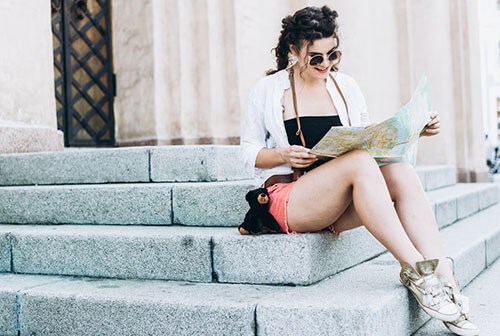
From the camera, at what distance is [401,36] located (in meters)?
10.6

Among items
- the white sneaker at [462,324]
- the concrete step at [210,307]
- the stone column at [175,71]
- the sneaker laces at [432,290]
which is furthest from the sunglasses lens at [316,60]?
the stone column at [175,71]

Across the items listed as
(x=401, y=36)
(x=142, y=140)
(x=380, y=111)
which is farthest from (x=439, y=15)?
(x=142, y=140)

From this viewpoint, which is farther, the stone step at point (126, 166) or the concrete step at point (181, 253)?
the stone step at point (126, 166)

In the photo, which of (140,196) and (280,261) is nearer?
(280,261)

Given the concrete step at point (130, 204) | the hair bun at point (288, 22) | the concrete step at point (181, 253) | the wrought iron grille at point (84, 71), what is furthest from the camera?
the wrought iron grille at point (84, 71)

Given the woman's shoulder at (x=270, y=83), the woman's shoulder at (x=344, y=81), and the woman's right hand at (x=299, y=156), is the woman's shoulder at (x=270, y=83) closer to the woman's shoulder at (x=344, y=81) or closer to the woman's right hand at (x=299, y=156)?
the woman's shoulder at (x=344, y=81)

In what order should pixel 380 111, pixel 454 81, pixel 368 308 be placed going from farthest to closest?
pixel 454 81, pixel 380 111, pixel 368 308

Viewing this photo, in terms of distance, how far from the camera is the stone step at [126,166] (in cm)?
484

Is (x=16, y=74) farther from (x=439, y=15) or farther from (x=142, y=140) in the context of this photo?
(x=439, y=15)

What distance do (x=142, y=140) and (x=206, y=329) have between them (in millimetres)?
4726

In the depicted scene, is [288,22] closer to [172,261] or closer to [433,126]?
[433,126]

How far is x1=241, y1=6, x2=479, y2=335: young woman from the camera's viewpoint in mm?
3217

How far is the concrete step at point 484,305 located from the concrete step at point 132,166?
185cm

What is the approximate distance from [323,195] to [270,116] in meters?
0.59
